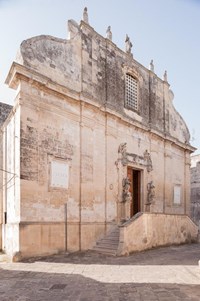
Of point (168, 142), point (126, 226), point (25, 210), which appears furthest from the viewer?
point (168, 142)

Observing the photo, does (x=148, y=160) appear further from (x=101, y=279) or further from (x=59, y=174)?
(x=101, y=279)

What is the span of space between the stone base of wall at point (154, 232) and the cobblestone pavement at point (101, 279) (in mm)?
1044

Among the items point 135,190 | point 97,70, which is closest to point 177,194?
point 135,190

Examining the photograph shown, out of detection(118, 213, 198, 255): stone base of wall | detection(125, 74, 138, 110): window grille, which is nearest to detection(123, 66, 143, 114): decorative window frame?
detection(125, 74, 138, 110): window grille

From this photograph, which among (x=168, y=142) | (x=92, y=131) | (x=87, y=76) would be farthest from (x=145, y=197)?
(x=87, y=76)

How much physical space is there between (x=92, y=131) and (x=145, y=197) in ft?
→ 17.1

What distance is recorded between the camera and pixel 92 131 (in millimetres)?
12445

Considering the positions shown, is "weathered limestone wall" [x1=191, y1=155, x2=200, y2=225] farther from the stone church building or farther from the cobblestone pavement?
the cobblestone pavement

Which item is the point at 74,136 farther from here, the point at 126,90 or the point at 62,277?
the point at 62,277

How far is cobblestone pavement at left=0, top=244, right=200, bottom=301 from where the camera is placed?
5.31 m

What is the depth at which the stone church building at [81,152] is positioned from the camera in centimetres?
977

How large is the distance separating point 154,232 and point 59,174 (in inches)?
190

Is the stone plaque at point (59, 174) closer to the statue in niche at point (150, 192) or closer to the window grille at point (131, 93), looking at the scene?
the window grille at point (131, 93)

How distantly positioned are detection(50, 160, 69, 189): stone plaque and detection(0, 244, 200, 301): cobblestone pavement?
2.56m
